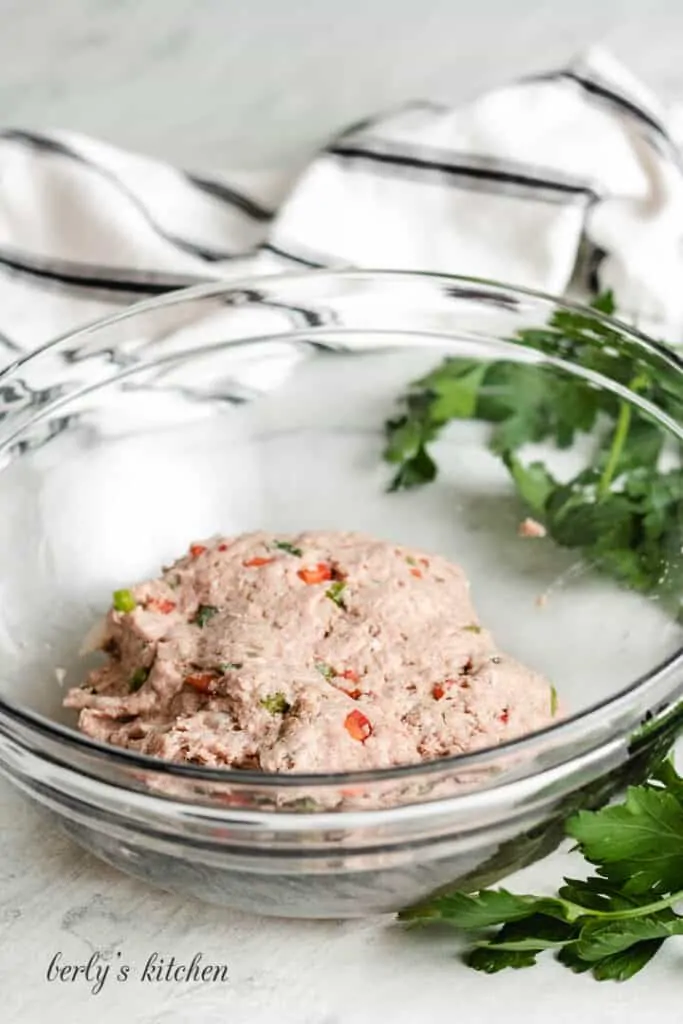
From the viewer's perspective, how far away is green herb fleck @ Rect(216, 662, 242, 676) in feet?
4.64

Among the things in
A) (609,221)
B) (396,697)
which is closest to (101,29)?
(609,221)

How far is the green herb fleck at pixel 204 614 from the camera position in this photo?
151cm

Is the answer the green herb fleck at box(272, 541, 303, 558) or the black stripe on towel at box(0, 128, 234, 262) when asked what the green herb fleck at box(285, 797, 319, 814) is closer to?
the green herb fleck at box(272, 541, 303, 558)

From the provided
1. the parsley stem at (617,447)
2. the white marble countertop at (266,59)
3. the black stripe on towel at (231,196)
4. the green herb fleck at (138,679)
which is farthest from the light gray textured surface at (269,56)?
the green herb fleck at (138,679)

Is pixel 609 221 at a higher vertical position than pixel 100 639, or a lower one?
higher

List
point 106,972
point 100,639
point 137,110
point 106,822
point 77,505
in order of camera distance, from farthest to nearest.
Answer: point 137,110 → point 77,505 → point 100,639 → point 106,972 → point 106,822

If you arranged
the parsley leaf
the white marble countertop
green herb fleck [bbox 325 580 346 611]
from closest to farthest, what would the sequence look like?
1. the parsley leaf
2. green herb fleck [bbox 325 580 346 611]
3. the white marble countertop

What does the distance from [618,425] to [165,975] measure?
31.0 inches

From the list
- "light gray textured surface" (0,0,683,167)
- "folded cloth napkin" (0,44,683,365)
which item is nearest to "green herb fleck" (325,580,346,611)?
"folded cloth napkin" (0,44,683,365)

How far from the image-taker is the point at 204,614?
5.00 feet

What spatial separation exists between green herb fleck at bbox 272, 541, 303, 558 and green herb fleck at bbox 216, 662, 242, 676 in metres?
0.18

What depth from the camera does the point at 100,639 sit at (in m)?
1.60

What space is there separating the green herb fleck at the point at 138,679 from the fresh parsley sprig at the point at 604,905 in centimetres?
31

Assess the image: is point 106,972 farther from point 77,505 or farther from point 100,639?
point 77,505
